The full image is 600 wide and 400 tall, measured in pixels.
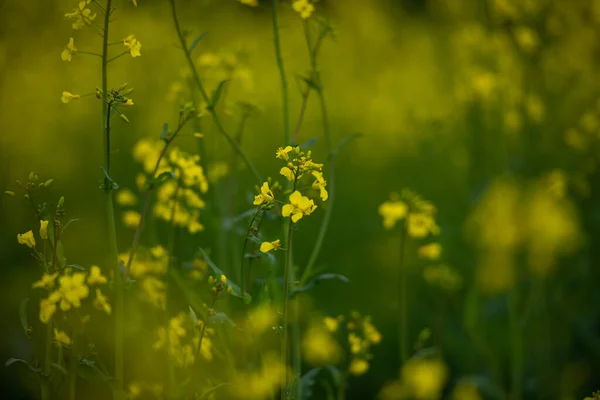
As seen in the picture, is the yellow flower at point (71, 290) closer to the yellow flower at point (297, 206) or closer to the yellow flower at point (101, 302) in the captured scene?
the yellow flower at point (101, 302)

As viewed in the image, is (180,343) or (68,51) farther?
(180,343)

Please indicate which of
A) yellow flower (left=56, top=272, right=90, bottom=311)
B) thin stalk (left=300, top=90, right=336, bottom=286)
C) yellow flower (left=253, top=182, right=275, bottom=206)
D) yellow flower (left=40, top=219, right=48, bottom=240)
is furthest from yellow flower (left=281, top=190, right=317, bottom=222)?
yellow flower (left=40, top=219, right=48, bottom=240)

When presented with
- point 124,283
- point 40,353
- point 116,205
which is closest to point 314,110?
point 116,205

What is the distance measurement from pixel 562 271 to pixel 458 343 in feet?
2.23

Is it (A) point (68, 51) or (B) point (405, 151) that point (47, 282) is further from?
(B) point (405, 151)

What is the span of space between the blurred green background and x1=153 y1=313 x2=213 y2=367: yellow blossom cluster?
1.44ft

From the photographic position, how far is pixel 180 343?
2021 millimetres

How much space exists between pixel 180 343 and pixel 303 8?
123 cm

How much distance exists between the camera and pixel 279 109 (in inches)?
242

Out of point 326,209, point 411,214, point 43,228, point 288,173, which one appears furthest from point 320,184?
point 43,228

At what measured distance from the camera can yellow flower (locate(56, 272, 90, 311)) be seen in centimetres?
151

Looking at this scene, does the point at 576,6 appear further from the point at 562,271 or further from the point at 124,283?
the point at 124,283

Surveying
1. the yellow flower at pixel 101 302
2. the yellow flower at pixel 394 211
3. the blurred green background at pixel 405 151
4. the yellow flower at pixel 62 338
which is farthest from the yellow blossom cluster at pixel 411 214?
the yellow flower at pixel 62 338

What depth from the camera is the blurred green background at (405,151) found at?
113 inches
